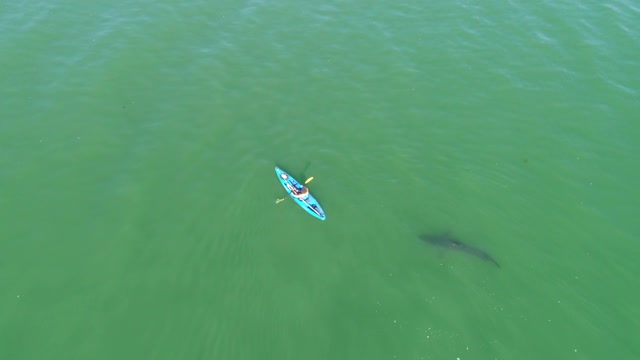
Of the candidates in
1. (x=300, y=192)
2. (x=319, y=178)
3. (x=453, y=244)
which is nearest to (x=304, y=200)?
(x=300, y=192)

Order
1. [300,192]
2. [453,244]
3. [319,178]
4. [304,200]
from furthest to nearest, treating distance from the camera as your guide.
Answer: [319,178] → [300,192] → [304,200] → [453,244]

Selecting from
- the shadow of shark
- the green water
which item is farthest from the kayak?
the shadow of shark

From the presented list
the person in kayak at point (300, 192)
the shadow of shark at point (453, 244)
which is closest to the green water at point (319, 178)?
the shadow of shark at point (453, 244)

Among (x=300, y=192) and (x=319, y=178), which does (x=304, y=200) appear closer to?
(x=300, y=192)

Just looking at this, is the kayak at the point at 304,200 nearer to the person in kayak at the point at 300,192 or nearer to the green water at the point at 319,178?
the person in kayak at the point at 300,192

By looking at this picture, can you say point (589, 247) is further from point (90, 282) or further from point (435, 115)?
point (90, 282)

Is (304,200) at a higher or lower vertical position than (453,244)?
higher
